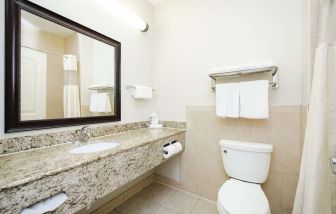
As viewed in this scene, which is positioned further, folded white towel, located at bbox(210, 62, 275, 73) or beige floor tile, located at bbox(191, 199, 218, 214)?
beige floor tile, located at bbox(191, 199, 218, 214)

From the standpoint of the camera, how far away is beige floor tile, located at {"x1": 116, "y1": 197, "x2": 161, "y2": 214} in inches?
60.2

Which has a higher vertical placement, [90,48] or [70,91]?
[90,48]

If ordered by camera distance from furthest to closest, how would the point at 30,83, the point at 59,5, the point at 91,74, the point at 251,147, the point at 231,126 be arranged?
the point at 231,126, the point at 91,74, the point at 251,147, the point at 59,5, the point at 30,83

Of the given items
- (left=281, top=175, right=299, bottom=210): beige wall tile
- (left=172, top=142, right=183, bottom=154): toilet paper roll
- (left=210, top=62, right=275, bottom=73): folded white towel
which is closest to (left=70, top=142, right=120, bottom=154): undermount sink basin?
(left=172, top=142, right=183, bottom=154): toilet paper roll

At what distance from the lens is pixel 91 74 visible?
4.59 ft

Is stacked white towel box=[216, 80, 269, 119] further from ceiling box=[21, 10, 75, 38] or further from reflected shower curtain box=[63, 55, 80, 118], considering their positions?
ceiling box=[21, 10, 75, 38]

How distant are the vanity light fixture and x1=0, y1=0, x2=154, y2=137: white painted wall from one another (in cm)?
5

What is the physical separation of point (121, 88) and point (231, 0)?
4.92 ft

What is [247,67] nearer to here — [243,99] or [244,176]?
[243,99]

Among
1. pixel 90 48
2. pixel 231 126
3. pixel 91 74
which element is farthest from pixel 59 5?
pixel 231 126

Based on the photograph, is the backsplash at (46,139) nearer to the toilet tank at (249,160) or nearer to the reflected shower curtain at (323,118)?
the toilet tank at (249,160)

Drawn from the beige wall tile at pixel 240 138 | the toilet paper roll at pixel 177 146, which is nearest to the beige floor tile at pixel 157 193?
the beige wall tile at pixel 240 138

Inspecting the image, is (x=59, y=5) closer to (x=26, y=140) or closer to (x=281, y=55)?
(x=26, y=140)

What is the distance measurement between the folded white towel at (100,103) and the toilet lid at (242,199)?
128 centimetres
